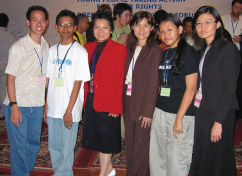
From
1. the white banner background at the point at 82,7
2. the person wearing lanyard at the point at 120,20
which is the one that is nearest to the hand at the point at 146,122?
the person wearing lanyard at the point at 120,20

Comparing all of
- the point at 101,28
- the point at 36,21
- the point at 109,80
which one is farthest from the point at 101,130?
the point at 36,21

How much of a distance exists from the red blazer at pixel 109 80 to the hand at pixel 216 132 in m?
0.79

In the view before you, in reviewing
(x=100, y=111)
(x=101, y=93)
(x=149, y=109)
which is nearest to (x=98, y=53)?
(x=101, y=93)

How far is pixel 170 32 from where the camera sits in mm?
1894

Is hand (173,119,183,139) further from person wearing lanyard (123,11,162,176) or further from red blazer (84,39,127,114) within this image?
red blazer (84,39,127,114)

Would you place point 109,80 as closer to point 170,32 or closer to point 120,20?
point 170,32

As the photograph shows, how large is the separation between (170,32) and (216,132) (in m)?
0.83

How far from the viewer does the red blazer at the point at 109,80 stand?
206 centimetres

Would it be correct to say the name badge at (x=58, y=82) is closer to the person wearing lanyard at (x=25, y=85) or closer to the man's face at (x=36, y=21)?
the person wearing lanyard at (x=25, y=85)

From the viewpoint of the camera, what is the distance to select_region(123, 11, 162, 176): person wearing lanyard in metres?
1.98

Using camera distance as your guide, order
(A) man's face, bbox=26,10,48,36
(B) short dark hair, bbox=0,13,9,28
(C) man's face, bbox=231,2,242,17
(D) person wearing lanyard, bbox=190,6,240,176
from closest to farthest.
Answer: (D) person wearing lanyard, bbox=190,6,240,176 → (A) man's face, bbox=26,10,48,36 → (C) man's face, bbox=231,2,242,17 → (B) short dark hair, bbox=0,13,9,28

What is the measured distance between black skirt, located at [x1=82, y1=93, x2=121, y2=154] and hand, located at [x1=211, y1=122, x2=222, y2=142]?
0.81 m

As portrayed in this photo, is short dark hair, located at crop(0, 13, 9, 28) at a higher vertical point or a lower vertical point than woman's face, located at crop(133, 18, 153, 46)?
higher

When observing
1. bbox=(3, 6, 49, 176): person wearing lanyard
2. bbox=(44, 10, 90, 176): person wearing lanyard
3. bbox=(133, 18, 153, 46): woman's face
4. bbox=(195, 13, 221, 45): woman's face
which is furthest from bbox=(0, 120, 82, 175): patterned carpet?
bbox=(195, 13, 221, 45): woman's face
